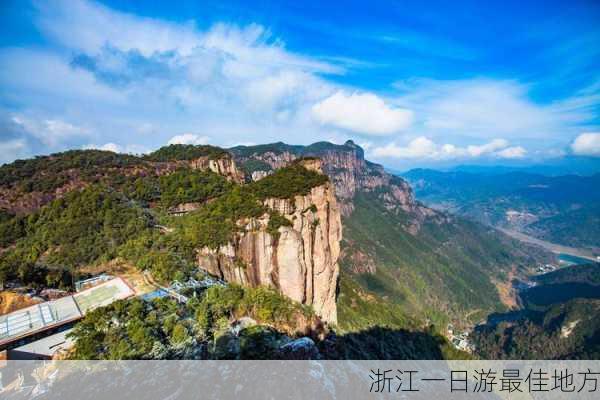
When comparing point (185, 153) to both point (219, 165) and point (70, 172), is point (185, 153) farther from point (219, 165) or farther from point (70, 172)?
point (70, 172)

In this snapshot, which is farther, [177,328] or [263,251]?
[263,251]

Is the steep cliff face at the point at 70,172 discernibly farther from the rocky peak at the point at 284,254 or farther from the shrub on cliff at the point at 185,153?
the rocky peak at the point at 284,254

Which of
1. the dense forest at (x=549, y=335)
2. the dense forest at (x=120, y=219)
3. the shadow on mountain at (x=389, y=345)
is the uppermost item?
the dense forest at (x=120, y=219)

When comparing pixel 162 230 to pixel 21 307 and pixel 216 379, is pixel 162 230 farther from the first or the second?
pixel 216 379

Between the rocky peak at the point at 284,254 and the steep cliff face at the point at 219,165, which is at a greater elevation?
the steep cliff face at the point at 219,165

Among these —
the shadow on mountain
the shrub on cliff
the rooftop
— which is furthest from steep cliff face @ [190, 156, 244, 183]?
the rooftop

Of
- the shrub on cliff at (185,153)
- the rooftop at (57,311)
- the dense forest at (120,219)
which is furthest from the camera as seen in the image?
the shrub on cliff at (185,153)

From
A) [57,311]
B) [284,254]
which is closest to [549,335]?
[284,254]

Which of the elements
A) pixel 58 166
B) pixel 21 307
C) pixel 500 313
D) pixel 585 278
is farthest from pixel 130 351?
pixel 585 278

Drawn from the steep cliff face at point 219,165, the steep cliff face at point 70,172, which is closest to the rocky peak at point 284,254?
the steep cliff face at point 70,172
